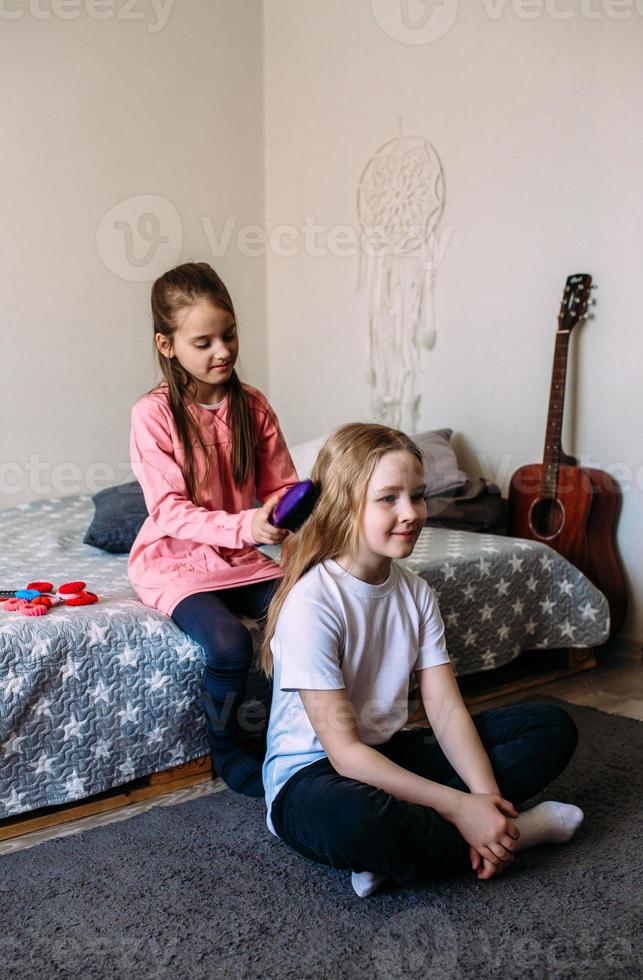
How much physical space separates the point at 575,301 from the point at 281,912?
186 centimetres

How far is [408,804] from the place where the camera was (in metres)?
1.27

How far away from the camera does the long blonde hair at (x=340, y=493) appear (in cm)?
143

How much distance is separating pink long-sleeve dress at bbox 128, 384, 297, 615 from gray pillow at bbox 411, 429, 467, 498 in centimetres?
88

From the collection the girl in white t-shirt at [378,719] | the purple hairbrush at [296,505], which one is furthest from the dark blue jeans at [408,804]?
the purple hairbrush at [296,505]

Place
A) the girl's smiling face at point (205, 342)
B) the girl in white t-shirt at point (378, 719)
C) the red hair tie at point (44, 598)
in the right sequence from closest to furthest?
the girl in white t-shirt at point (378, 719)
the red hair tie at point (44, 598)
the girl's smiling face at point (205, 342)

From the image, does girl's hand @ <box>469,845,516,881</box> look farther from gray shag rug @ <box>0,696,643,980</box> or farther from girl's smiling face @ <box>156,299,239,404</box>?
girl's smiling face @ <box>156,299,239,404</box>

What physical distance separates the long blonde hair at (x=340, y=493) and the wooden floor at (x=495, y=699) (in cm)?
45

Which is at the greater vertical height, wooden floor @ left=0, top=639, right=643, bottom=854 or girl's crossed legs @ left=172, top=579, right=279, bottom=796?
girl's crossed legs @ left=172, top=579, right=279, bottom=796

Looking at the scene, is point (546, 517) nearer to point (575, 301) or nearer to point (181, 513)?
point (575, 301)

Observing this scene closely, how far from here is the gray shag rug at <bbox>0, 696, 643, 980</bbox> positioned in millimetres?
1175
